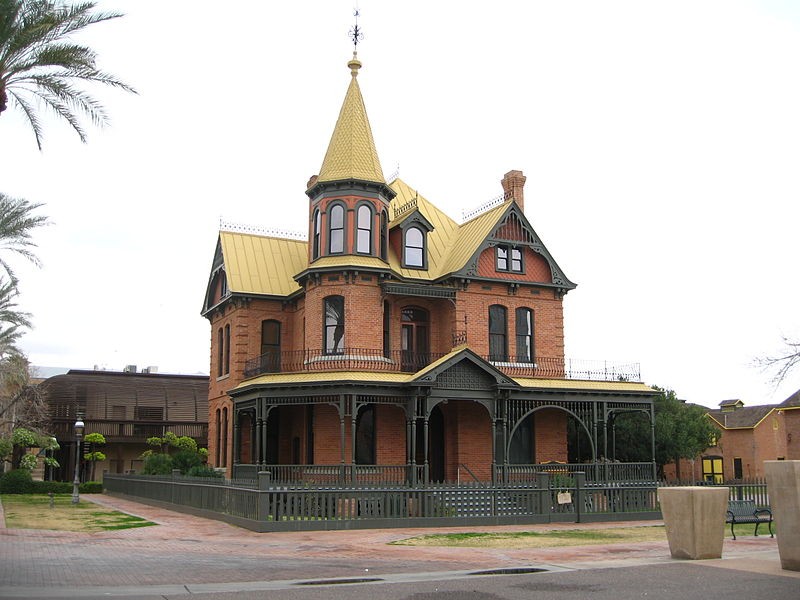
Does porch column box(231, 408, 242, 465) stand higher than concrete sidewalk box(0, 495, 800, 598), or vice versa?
porch column box(231, 408, 242, 465)

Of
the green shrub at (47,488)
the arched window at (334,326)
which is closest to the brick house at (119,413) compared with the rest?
the green shrub at (47,488)

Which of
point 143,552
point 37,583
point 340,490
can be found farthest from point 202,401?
point 37,583

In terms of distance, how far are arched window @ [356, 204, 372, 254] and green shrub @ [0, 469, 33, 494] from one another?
951 inches

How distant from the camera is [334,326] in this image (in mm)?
32531

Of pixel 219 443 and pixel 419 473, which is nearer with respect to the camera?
pixel 419 473

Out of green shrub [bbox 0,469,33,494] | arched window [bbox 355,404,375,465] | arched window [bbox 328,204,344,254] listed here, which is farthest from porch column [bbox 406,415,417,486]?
green shrub [bbox 0,469,33,494]

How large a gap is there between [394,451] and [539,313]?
8554 mm

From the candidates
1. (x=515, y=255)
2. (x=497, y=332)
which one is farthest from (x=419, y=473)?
(x=515, y=255)

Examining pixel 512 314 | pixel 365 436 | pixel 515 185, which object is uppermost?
pixel 515 185

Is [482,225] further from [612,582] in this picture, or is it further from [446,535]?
[612,582]

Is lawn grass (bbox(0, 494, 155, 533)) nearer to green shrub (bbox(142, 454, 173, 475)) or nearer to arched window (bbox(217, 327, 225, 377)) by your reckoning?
green shrub (bbox(142, 454, 173, 475))

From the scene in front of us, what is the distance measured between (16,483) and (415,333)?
2389 centimetres

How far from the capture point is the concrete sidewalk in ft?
43.4

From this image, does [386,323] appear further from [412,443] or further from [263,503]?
[263,503]
